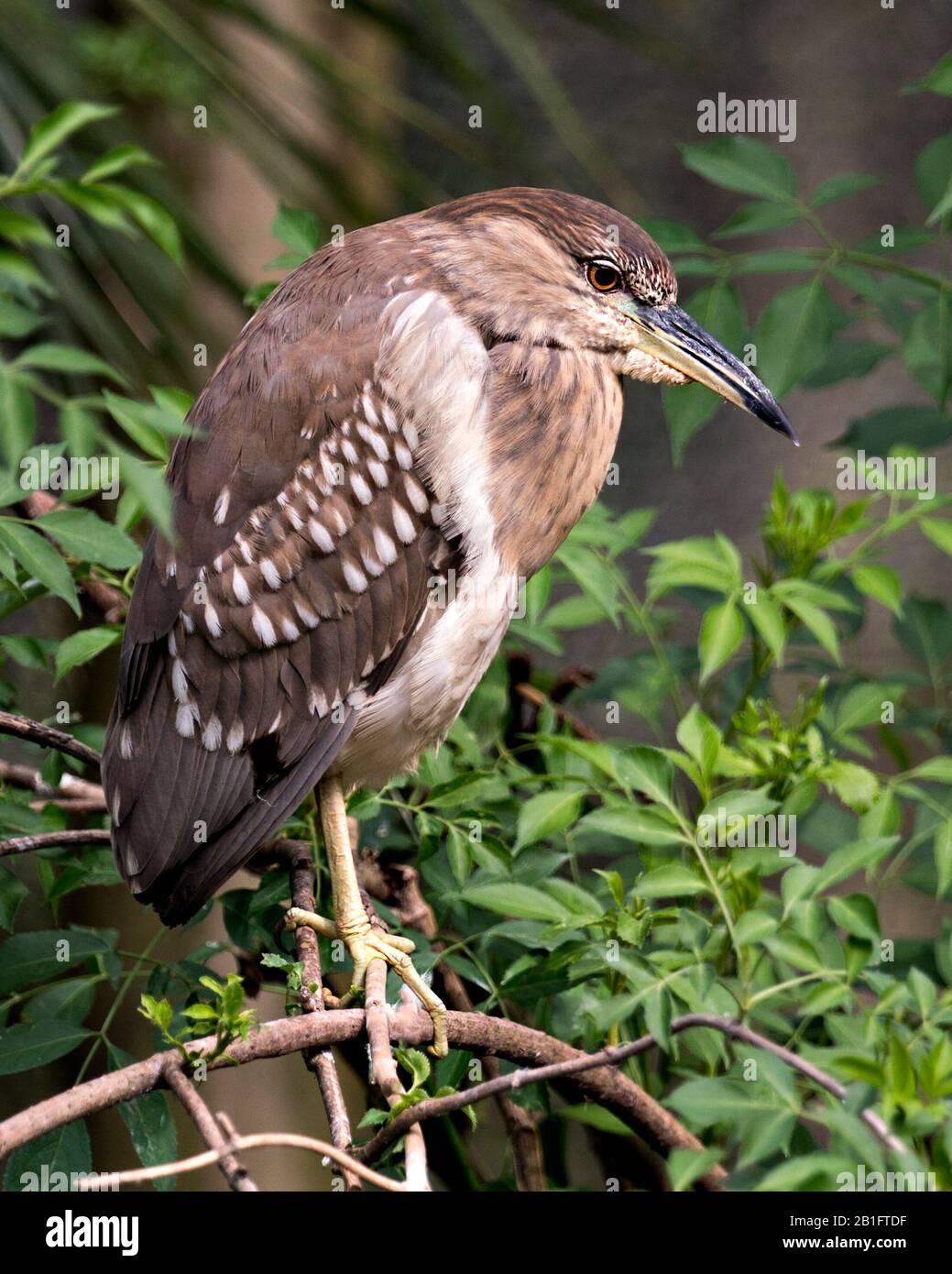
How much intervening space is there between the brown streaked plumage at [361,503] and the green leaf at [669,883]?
47cm

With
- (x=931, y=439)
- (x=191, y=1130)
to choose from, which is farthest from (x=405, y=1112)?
(x=191, y=1130)

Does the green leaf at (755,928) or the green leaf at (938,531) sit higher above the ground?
the green leaf at (938,531)

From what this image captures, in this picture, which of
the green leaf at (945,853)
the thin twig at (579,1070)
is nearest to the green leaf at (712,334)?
the green leaf at (945,853)

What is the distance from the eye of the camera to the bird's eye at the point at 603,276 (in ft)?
6.06

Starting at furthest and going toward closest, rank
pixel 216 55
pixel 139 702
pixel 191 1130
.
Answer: pixel 191 1130
pixel 216 55
pixel 139 702

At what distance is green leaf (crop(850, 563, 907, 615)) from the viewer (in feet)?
5.80

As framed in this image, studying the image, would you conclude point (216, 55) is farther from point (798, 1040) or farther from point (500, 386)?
point (798, 1040)

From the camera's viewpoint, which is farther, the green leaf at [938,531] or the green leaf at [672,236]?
the green leaf at [672,236]

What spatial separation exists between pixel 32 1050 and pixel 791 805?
87cm

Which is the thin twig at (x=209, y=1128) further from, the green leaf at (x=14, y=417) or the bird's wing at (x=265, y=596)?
the bird's wing at (x=265, y=596)

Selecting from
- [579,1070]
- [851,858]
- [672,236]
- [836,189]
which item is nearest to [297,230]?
[672,236]

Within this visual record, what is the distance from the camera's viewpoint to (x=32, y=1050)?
1.51m

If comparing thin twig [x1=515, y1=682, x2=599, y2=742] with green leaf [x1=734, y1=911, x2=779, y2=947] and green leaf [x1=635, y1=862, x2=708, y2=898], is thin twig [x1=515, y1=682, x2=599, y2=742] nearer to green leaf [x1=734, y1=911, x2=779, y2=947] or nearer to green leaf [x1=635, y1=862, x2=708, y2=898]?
green leaf [x1=635, y1=862, x2=708, y2=898]

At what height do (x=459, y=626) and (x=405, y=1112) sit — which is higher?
(x=459, y=626)
